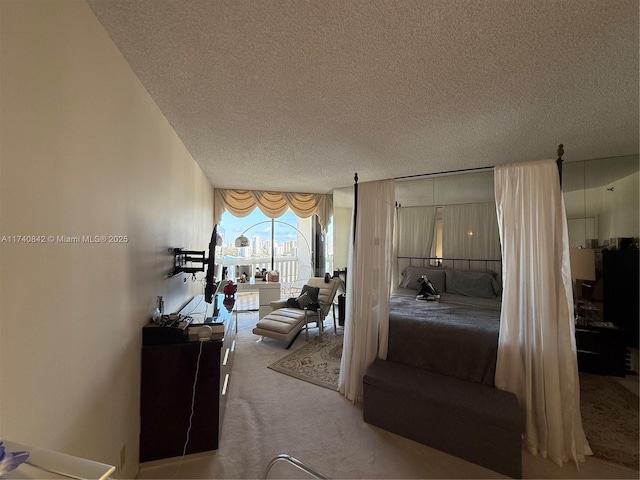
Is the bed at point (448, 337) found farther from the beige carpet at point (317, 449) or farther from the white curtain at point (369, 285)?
the beige carpet at point (317, 449)

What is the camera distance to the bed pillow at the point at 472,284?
369 cm

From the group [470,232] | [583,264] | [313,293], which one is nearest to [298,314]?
[313,293]

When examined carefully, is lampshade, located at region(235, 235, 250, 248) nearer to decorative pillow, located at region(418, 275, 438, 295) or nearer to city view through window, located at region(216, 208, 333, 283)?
city view through window, located at region(216, 208, 333, 283)

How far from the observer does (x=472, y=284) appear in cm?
382

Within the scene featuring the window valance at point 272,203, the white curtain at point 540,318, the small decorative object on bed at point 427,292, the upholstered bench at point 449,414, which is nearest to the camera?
the upholstered bench at point 449,414

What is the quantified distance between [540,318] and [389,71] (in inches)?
79.7

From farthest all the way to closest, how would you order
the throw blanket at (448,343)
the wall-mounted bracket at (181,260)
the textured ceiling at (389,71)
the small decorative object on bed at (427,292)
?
the small decorative object on bed at (427,292)
the wall-mounted bracket at (181,260)
the throw blanket at (448,343)
the textured ceiling at (389,71)

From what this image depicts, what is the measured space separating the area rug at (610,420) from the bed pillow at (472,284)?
4.17ft

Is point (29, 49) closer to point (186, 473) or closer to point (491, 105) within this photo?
point (186, 473)

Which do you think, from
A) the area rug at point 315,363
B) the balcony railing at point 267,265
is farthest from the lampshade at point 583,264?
the balcony railing at point 267,265

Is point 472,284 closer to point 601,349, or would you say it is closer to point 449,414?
point 601,349

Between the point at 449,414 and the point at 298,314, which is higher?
the point at 298,314

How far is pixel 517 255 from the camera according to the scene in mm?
2002

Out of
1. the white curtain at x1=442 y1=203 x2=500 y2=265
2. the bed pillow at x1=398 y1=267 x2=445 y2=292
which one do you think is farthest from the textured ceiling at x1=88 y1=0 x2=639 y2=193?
the bed pillow at x1=398 y1=267 x2=445 y2=292
